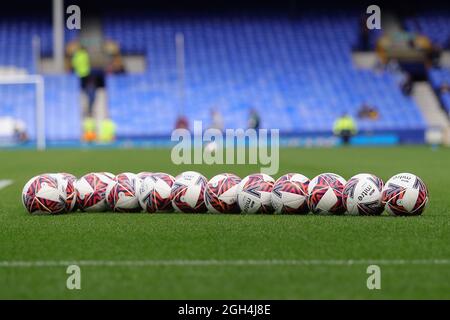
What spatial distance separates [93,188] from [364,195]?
9.56 ft

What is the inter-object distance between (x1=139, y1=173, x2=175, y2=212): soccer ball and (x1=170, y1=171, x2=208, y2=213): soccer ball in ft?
0.26

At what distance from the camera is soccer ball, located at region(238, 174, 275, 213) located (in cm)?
873

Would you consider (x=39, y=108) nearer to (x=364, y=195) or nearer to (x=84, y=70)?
(x=84, y=70)

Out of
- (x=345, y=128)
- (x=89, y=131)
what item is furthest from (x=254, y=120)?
(x=89, y=131)

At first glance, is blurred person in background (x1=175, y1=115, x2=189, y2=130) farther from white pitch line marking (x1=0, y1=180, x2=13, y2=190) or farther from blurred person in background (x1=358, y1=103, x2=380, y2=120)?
white pitch line marking (x1=0, y1=180, x2=13, y2=190)

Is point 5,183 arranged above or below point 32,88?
below

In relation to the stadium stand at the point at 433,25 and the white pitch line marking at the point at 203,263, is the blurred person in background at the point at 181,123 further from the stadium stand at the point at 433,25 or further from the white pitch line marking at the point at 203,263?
the white pitch line marking at the point at 203,263

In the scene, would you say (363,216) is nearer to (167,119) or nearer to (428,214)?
(428,214)

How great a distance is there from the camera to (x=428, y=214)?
351 inches

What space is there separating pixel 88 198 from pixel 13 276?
4066mm

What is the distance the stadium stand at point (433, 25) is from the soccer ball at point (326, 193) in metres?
39.0

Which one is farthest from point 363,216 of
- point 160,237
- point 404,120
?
point 404,120

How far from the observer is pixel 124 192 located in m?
9.14

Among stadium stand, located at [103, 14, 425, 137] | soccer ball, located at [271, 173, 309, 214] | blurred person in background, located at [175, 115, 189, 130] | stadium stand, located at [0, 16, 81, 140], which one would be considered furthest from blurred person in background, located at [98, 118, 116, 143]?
soccer ball, located at [271, 173, 309, 214]
